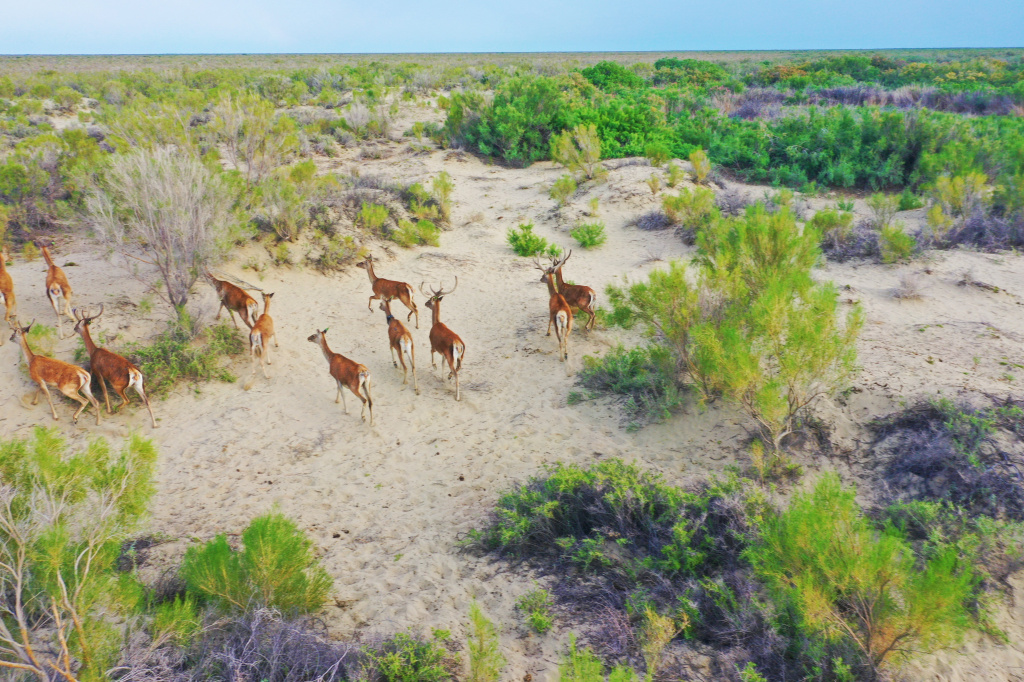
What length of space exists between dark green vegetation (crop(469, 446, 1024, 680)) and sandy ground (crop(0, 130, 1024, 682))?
405mm

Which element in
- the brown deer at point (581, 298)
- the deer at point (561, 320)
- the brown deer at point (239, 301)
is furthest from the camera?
the brown deer at point (581, 298)

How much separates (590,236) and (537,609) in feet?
34.0

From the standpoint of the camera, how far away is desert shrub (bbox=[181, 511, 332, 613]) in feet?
13.6

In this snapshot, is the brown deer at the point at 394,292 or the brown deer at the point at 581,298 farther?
the brown deer at the point at 394,292

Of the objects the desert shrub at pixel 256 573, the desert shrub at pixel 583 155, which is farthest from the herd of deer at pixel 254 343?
the desert shrub at pixel 583 155

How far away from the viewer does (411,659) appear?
12.5ft

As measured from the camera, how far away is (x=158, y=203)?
8.52m

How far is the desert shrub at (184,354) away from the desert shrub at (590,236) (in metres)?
7.90

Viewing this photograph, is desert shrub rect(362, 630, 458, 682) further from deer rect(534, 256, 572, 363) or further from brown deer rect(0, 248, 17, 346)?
brown deer rect(0, 248, 17, 346)

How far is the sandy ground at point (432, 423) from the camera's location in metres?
4.89

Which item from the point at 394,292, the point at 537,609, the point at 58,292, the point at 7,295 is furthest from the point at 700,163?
the point at 7,295

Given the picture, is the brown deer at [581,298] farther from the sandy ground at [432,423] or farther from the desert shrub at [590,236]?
the desert shrub at [590,236]

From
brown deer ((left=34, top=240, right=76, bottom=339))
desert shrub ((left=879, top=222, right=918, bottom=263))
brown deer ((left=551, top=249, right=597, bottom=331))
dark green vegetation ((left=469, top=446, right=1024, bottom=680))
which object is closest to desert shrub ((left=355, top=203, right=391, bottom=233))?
brown deer ((left=551, top=249, right=597, bottom=331))

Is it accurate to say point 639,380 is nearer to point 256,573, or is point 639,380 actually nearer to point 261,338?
point 256,573
